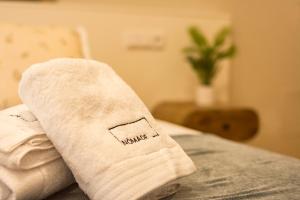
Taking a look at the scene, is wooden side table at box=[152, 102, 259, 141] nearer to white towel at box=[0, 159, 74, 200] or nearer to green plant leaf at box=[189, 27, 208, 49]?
green plant leaf at box=[189, 27, 208, 49]

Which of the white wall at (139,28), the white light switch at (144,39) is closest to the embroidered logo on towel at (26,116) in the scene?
the white wall at (139,28)

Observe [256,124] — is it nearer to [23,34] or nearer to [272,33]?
[272,33]

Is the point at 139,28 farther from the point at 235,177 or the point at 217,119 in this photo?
the point at 235,177

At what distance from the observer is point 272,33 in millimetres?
2480

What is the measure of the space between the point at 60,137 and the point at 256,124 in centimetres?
156

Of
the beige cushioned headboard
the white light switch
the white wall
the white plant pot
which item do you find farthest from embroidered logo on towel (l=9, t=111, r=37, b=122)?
the white plant pot

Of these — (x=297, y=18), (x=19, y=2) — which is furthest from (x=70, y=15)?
(x=297, y=18)

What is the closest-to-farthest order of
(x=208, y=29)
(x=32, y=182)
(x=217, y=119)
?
(x=32, y=182)
(x=217, y=119)
(x=208, y=29)

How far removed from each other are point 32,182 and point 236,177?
0.41 m

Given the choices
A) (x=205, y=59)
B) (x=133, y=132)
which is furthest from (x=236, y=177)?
(x=205, y=59)

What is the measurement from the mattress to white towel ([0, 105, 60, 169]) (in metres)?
0.09

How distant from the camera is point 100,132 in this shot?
0.60 meters

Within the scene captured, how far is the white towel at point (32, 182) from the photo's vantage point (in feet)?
1.87

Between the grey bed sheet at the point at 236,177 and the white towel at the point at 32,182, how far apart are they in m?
0.04
